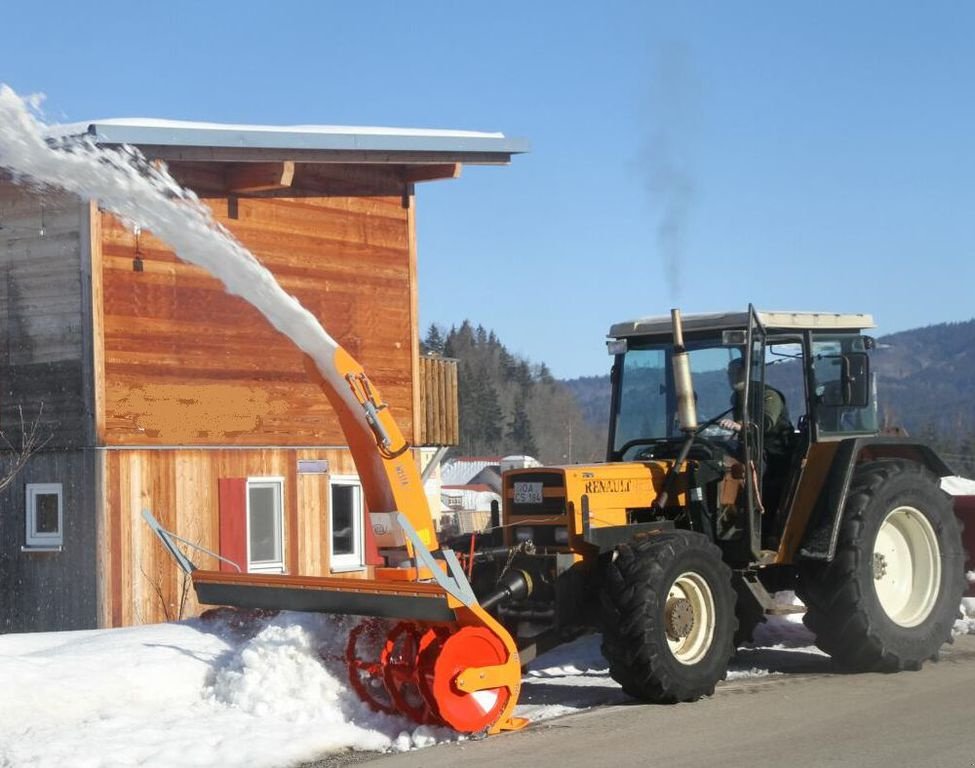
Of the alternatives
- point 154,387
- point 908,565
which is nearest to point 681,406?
point 908,565

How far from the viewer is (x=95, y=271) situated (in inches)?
580

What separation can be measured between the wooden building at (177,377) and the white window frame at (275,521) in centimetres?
3

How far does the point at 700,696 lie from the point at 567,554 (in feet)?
4.17

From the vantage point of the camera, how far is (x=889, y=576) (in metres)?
10.4

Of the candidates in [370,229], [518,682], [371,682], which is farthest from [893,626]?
[370,229]

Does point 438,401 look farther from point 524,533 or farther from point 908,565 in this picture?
point 524,533

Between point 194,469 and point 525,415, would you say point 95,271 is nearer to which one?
point 194,469

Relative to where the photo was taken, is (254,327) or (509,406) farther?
(509,406)

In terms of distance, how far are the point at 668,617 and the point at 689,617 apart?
0.20 metres

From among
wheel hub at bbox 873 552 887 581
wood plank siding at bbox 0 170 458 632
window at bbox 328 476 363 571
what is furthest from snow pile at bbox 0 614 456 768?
window at bbox 328 476 363 571

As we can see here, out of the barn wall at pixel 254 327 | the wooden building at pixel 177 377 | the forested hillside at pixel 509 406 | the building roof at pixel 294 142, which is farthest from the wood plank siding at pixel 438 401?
the forested hillside at pixel 509 406

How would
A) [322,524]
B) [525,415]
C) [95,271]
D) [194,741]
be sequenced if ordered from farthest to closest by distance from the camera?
[525,415] → [322,524] → [95,271] → [194,741]

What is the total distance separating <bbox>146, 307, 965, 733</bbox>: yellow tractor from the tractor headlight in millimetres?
26

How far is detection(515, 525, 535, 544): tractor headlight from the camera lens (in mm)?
9562
